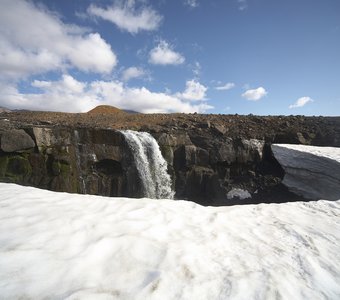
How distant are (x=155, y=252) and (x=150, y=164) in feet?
34.4

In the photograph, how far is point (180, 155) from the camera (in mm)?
14727

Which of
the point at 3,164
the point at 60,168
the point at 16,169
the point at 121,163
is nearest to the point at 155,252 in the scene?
the point at 60,168

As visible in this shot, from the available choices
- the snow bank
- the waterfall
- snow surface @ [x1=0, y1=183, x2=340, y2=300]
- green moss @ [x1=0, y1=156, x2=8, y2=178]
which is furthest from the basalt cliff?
snow surface @ [x1=0, y1=183, x2=340, y2=300]

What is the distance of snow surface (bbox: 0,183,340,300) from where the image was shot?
2266 millimetres

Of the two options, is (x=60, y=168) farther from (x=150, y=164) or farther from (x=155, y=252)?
(x=155, y=252)

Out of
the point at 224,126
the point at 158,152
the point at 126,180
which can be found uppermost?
the point at 224,126

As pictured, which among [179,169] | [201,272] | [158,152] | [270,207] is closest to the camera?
[201,272]

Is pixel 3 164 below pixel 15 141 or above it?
below

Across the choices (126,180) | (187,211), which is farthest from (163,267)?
(126,180)

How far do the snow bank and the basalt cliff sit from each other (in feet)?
6.90

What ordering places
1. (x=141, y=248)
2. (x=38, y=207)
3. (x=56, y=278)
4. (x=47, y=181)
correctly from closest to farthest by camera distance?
(x=56, y=278) < (x=141, y=248) < (x=38, y=207) < (x=47, y=181)

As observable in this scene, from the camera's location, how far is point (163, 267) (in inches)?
101

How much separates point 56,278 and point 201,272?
135cm

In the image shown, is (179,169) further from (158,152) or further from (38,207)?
(38,207)
